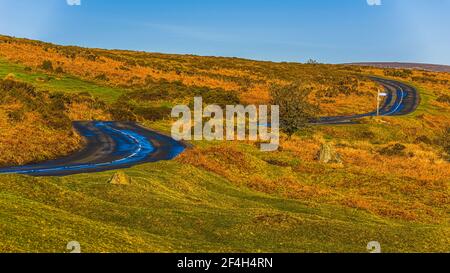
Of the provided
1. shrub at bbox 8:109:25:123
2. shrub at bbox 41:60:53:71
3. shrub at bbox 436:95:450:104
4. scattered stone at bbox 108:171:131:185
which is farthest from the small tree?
shrub at bbox 436:95:450:104

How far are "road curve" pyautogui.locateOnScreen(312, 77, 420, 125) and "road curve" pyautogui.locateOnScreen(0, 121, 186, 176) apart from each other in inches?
1111

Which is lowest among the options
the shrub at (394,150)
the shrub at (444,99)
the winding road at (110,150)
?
the shrub at (394,150)

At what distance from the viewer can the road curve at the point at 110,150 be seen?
1293 inches

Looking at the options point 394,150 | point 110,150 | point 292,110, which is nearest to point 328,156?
point 394,150

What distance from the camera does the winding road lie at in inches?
1291

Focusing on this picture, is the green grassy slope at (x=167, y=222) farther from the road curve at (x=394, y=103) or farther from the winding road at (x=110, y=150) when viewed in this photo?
the road curve at (x=394, y=103)

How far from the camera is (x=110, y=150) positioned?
42500 millimetres

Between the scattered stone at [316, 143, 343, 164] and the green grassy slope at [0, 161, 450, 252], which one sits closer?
the green grassy slope at [0, 161, 450, 252]

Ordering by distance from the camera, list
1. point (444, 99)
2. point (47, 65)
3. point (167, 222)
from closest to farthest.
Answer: point (167, 222) < point (47, 65) < point (444, 99)

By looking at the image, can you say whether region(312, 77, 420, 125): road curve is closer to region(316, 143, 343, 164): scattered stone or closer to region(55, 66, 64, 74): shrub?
region(316, 143, 343, 164): scattered stone

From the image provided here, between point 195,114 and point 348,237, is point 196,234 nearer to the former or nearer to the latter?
point 348,237

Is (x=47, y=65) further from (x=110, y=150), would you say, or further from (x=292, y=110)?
(x=110, y=150)

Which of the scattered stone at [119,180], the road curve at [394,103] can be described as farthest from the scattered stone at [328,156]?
the road curve at [394,103]
